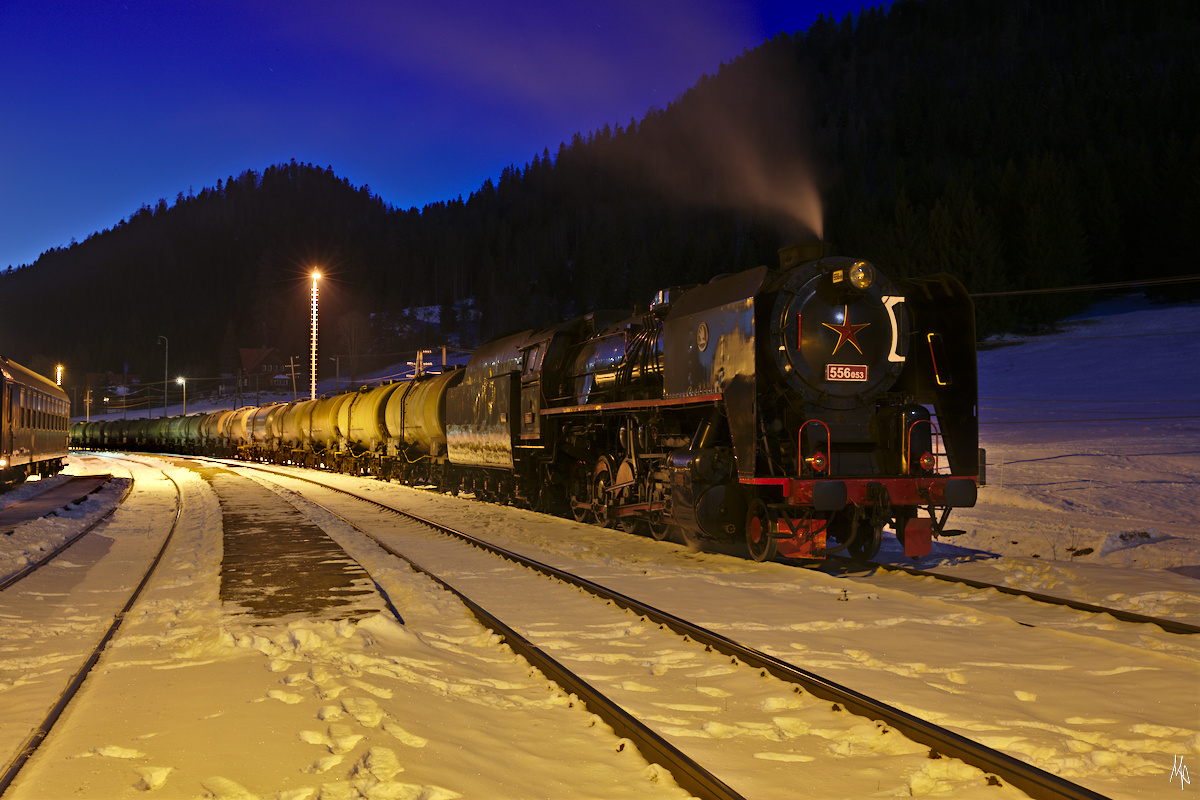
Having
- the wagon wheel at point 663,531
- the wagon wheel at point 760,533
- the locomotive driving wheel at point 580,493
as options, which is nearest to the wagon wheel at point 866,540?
the wagon wheel at point 760,533

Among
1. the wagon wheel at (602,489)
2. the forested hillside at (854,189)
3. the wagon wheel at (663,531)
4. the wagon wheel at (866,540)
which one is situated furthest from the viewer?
the forested hillside at (854,189)

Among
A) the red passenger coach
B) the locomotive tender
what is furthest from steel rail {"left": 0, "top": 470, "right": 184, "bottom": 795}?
the red passenger coach

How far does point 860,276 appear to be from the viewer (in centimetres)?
972

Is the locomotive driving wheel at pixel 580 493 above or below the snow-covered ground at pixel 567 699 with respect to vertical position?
above

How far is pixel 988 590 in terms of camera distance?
8.56m

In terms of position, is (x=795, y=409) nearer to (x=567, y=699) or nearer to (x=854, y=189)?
(x=567, y=699)

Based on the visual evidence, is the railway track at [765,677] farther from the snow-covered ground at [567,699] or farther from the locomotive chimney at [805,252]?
the locomotive chimney at [805,252]

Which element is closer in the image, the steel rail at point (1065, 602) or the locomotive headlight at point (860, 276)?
the steel rail at point (1065, 602)

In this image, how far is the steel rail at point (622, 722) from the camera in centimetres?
364

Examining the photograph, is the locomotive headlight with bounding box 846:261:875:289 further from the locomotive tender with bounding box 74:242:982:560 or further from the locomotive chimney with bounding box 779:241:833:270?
the locomotive chimney with bounding box 779:241:833:270

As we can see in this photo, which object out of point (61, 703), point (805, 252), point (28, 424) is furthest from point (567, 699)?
point (28, 424)

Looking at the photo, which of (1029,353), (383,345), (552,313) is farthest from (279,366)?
(1029,353)

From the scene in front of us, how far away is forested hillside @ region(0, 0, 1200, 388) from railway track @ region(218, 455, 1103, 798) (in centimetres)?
771

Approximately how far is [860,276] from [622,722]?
6.81 meters
